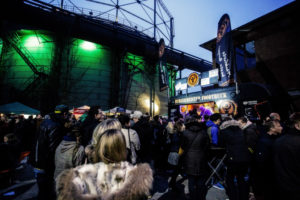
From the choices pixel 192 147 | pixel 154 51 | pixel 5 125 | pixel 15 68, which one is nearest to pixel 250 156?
pixel 192 147

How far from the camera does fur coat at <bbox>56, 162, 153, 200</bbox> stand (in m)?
1.40

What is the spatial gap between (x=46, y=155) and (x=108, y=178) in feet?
7.31

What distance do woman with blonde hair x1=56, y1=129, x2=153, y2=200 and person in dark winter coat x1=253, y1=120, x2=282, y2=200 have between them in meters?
2.74

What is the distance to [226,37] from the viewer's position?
30.4 ft

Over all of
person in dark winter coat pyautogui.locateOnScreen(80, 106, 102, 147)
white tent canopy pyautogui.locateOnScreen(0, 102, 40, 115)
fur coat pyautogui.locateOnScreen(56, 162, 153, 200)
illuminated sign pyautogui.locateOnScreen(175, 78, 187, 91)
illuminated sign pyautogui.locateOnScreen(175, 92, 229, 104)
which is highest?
illuminated sign pyautogui.locateOnScreen(175, 78, 187, 91)

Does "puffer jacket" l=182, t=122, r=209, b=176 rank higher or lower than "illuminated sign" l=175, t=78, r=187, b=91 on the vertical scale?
lower

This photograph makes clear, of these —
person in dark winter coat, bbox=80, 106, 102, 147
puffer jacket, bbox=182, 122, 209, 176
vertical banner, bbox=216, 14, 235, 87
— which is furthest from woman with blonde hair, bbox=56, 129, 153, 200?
vertical banner, bbox=216, 14, 235, 87

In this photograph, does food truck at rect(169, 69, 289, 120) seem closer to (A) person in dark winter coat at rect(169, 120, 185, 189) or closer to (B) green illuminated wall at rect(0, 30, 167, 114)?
(A) person in dark winter coat at rect(169, 120, 185, 189)

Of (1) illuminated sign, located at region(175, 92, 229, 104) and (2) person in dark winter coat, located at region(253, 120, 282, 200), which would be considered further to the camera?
(1) illuminated sign, located at region(175, 92, 229, 104)

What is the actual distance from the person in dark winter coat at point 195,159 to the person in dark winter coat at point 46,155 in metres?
2.81

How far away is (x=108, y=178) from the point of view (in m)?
1.52

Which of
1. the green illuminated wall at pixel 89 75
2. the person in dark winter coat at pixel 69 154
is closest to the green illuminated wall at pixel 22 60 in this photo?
the green illuminated wall at pixel 89 75

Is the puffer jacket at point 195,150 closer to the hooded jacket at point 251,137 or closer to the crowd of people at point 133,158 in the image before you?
the crowd of people at point 133,158

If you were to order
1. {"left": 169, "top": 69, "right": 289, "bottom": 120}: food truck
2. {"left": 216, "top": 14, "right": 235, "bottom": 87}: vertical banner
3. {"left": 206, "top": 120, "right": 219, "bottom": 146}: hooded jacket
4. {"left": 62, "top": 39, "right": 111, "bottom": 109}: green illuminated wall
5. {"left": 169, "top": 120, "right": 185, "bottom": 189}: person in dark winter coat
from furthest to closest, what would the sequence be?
{"left": 62, "top": 39, "right": 111, "bottom": 109}: green illuminated wall
{"left": 216, "top": 14, "right": 235, "bottom": 87}: vertical banner
{"left": 169, "top": 69, "right": 289, "bottom": 120}: food truck
{"left": 206, "top": 120, "right": 219, "bottom": 146}: hooded jacket
{"left": 169, "top": 120, "right": 185, "bottom": 189}: person in dark winter coat
